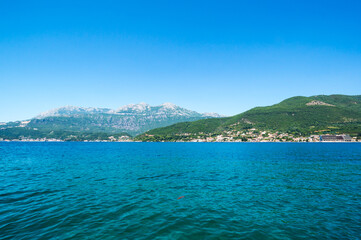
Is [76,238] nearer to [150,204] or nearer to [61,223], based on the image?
[61,223]

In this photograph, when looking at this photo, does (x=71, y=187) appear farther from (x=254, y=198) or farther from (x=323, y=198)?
(x=323, y=198)

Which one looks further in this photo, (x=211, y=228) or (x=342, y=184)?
(x=342, y=184)

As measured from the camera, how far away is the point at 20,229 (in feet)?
50.6

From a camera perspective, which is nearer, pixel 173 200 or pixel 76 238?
pixel 76 238

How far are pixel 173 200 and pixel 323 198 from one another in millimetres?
19117

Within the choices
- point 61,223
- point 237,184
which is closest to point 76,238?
point 61,223

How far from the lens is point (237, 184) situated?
31.2 meters

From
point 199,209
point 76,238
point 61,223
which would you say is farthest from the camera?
point 199,209

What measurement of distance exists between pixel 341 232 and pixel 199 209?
12081mm

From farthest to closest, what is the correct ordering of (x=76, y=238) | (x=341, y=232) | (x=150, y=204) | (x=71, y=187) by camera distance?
(x=71, y=187), (x=150, y=204), (x=341, y=232), (x=76, y=238)

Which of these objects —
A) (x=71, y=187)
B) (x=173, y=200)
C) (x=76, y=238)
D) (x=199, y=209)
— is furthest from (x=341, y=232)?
(x=71, y=187)

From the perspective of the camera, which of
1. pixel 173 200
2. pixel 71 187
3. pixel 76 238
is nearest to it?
pixel 76 238

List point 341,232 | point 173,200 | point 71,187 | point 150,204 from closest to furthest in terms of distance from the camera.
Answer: point 341,232, point 150,204, point 173,200, point 71,187

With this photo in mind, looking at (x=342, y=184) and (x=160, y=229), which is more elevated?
(x=160, y=229)
